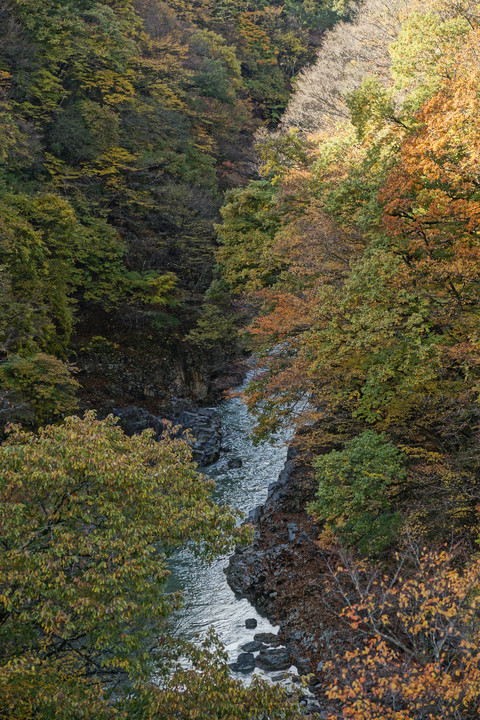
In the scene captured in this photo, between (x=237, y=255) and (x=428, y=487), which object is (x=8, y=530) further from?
(x=237, y=255)

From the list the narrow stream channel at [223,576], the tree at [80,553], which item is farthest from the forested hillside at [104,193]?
the tree at [80,553]

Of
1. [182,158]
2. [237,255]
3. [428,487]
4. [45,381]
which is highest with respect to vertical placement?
[182,158]

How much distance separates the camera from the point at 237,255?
68.5 ft

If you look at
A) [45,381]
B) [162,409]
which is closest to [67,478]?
[45,381]

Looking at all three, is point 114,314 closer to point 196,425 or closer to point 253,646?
point 196,425

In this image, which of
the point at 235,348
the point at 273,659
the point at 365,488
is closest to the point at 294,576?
the point at 273,659

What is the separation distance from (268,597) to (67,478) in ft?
30.1

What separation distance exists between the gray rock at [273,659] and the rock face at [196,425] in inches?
406

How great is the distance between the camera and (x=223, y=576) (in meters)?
15.9

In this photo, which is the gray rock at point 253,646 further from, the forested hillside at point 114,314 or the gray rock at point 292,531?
the gray rock at point 292,531

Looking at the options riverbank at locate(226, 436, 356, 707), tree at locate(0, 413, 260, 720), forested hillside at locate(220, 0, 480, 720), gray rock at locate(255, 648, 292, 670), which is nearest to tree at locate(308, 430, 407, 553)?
forested hillside at locate(220, 0, 480, 720)

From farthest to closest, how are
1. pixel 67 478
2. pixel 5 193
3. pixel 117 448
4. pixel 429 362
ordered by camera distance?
pixel 5 193 → pixel 429 362 → pixel 117 448 → pixel 67 478

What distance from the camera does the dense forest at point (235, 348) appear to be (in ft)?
23.8

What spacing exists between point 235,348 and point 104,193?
11.0 meters
